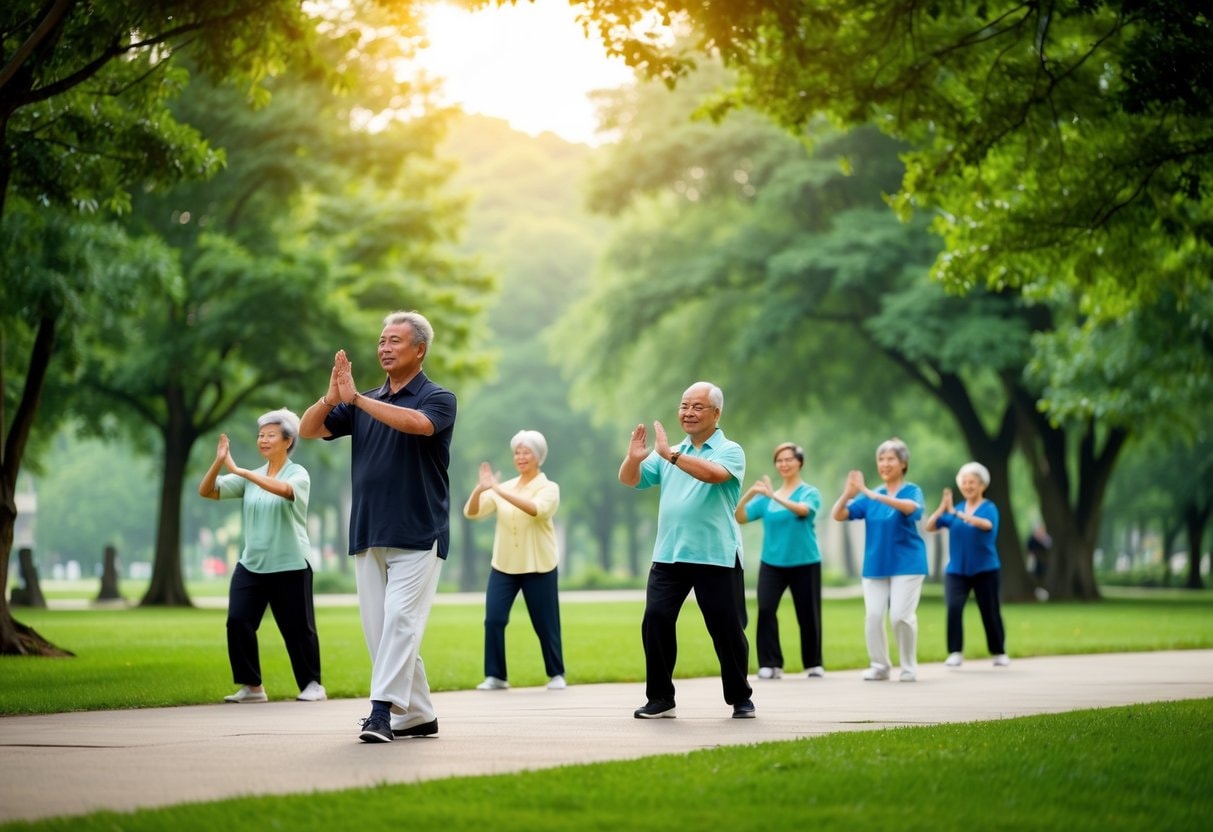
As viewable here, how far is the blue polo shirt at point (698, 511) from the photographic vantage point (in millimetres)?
10406

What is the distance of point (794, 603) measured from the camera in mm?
15148

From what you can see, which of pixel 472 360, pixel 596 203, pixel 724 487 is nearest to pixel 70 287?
pixel 724 487

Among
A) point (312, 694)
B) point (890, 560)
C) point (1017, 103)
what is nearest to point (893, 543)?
point (890, 560)

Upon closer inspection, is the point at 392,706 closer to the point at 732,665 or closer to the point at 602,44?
the point at 732,665

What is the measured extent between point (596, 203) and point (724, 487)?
30.6 m

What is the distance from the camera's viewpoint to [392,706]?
905cm

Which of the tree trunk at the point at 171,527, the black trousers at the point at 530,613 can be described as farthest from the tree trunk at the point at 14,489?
the tree trunk at the point at 171,527

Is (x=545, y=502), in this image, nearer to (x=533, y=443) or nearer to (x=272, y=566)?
(x=533, y=443)

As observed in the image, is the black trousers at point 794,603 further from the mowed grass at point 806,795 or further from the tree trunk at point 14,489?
the tree trunk at point 14,489

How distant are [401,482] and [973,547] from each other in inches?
377

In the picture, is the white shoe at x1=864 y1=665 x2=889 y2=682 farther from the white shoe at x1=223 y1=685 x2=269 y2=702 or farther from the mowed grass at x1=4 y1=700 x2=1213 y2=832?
the mowed grass at x1=4 y1=700 x2=1213 y2=832

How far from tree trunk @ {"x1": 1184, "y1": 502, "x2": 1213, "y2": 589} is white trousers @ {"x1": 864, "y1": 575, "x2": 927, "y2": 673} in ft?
150

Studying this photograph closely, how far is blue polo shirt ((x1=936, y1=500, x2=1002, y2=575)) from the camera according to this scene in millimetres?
16938

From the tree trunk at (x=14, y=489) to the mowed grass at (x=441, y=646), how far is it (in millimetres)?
563
